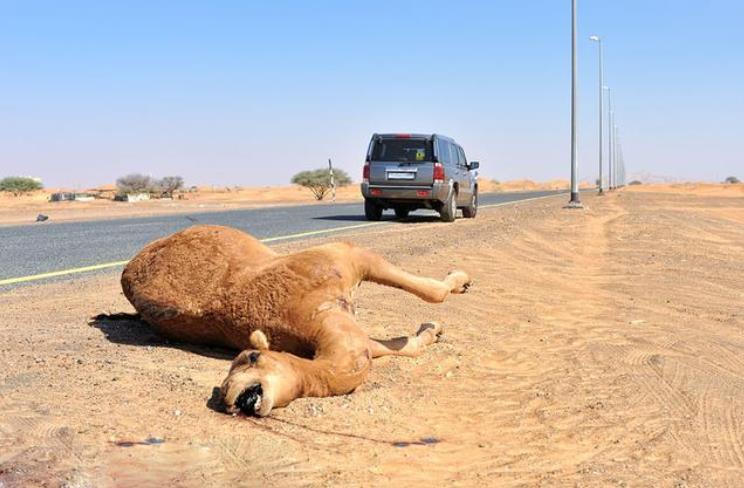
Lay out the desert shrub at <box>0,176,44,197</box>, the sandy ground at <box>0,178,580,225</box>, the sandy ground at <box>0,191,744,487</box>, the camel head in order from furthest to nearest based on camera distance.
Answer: the desert shrub at <box>0,176,44,197</box> → the sandy ground at <box>0,178,580,225</box> → the camel head → the sandy ground at <box>0,191,744,487</box>

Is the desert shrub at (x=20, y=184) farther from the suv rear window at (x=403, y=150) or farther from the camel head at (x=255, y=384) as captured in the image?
the camel head at (x=255, y=384)

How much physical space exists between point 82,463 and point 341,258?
2101mm

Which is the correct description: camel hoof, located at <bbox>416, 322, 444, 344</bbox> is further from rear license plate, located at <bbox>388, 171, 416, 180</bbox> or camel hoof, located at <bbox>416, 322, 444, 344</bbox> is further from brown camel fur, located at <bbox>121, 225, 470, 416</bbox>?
rear license plate, located at <bbox>388, 171, 416, 180</bbox>

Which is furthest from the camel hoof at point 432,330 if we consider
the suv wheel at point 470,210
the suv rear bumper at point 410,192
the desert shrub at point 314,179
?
the desert shrub at point 314,179

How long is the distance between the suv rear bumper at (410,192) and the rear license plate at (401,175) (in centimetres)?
20

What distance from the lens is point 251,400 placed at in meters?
3.90

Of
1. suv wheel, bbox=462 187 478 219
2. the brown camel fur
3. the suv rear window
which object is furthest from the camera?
suv wheel, bbox=462 187 478 219

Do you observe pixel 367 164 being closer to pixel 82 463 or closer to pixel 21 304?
pixel 21 304

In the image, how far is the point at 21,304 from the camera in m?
7.54

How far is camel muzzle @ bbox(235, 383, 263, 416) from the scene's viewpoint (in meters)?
3.86

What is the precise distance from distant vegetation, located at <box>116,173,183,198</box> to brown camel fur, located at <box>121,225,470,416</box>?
55633mm

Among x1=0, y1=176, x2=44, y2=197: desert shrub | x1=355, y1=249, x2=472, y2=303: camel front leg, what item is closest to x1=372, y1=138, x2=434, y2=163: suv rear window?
x1=355, y1=249, x2=472, y2=303: camel front leg

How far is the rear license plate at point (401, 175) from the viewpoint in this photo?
1975 cm

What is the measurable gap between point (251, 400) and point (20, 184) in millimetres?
75623
